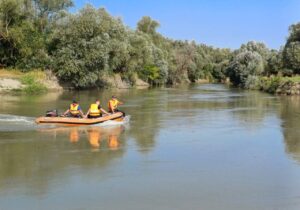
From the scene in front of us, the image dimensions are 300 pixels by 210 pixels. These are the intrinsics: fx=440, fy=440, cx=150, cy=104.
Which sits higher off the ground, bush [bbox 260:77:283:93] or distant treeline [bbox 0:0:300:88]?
distant treeline [bbox 0:0:300:88]

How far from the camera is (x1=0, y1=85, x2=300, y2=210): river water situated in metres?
9.53

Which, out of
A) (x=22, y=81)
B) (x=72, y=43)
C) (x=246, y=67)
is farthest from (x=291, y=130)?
(x=246, y=67)

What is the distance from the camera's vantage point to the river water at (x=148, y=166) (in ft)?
31.3

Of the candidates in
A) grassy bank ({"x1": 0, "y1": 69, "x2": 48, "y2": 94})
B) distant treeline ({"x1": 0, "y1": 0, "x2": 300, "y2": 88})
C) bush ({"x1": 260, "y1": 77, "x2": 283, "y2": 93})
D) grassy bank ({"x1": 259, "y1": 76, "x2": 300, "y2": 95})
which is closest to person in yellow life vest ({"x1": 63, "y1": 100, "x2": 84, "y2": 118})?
grassy bank ({"x1": 0, "y1": 69, "x2": 48, "y2": 94})

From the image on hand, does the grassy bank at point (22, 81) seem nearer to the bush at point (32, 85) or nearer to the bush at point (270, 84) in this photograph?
the bush at point (32, 85)

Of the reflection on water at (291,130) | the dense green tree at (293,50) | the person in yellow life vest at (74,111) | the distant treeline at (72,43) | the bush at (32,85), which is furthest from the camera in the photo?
the dense green tree at (293,50)

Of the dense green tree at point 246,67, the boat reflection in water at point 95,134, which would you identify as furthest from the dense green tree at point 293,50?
the boat reflection in water at point 95,134

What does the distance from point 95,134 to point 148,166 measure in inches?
237

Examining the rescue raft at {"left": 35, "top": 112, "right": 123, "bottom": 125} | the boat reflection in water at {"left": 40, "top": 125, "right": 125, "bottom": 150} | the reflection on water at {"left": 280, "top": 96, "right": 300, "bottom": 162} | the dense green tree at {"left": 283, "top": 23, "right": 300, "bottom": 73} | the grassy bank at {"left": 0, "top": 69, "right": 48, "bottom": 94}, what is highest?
the dense green tree at {"left": 283, "top": 23, "right": 300, "bottom": 73}

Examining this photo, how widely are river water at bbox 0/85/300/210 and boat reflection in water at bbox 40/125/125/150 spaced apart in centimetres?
4

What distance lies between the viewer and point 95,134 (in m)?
18.2

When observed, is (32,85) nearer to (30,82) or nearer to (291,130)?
(30,82)

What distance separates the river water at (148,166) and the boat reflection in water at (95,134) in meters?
0.04

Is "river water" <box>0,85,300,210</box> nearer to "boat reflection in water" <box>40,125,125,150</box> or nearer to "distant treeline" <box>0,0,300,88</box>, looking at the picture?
"boat reflection in water" <box>40,125,125,150</box>
